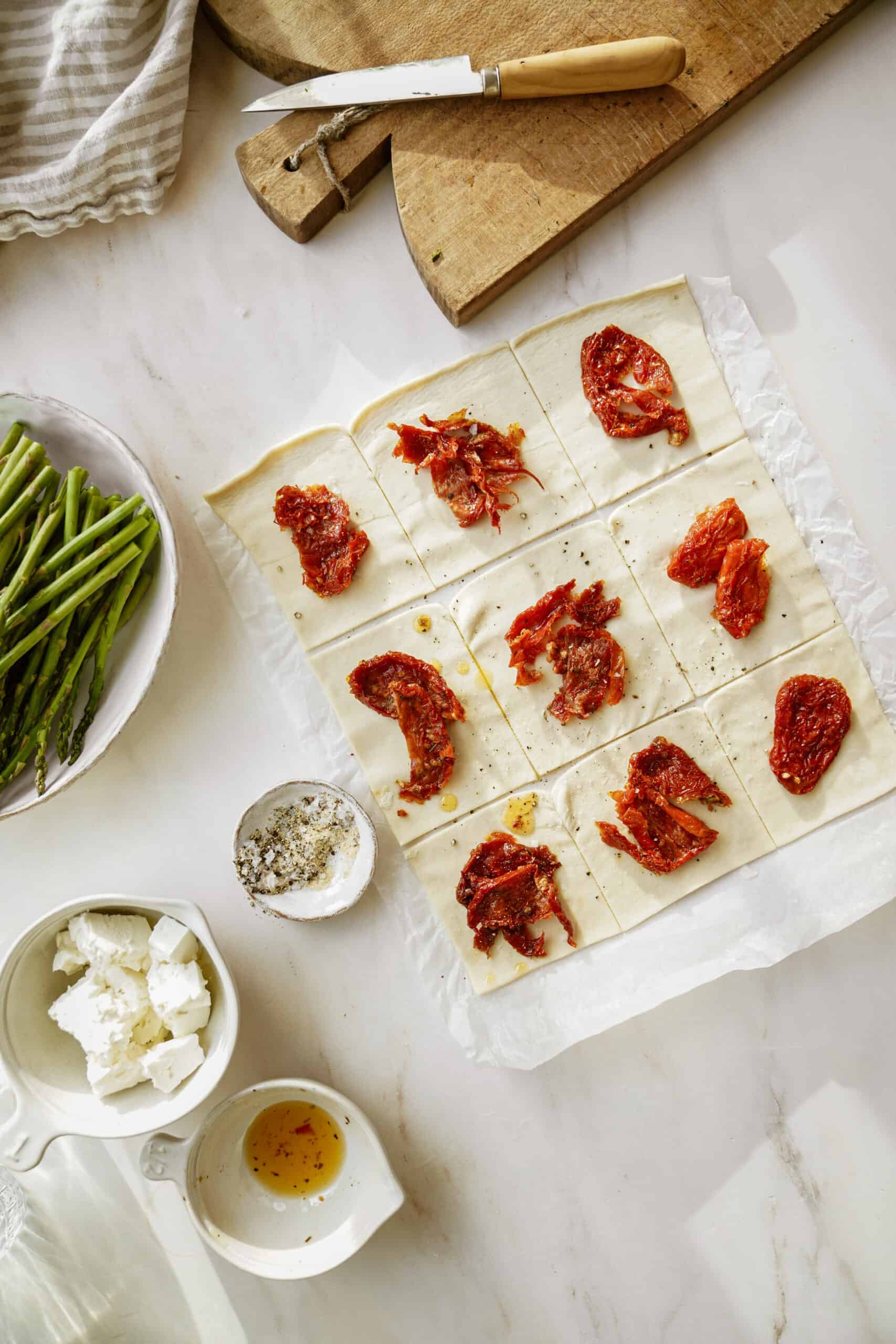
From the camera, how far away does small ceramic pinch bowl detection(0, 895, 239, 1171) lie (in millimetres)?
2910

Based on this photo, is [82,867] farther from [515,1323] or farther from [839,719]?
[839,719]

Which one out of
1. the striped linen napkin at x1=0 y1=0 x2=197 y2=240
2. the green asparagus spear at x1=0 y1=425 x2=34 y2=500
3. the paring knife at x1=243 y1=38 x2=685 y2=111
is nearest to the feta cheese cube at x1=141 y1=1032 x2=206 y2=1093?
the green asparagus spear at x1=0 y1=425 x2=34 y2=500

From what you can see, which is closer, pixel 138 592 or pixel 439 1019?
pixel 138 592

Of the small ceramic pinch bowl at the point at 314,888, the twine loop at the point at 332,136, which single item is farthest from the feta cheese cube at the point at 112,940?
the twine loop at the point at 332,136

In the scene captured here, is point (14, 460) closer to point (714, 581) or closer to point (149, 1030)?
point (149, 1030)

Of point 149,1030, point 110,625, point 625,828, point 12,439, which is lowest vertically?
point 625,828

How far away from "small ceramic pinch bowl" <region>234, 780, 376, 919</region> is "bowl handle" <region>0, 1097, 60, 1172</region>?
3.26 ft

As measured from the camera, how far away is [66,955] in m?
3.03

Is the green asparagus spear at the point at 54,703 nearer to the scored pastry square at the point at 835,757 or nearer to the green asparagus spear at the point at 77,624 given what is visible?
the green asparagus spear at the point at 77,624

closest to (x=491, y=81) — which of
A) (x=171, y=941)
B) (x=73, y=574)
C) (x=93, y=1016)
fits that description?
(x=73, y=574)

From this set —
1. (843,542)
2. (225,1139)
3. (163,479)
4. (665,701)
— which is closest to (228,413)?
(163,479)

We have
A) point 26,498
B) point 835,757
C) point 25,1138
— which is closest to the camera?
point 25,1138

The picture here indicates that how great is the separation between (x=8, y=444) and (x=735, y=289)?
2823 mm

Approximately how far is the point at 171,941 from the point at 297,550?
4.88 ft
